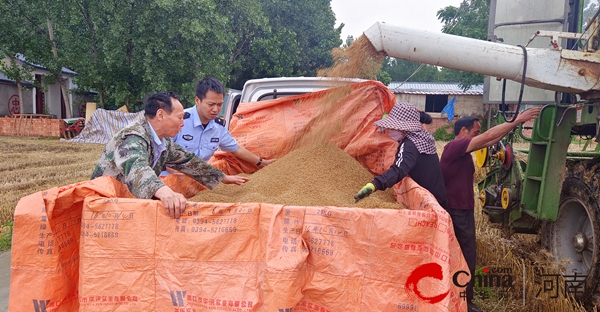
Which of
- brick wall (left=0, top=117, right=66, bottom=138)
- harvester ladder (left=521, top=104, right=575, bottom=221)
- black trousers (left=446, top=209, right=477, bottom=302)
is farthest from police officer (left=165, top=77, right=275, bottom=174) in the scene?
brick wall (left=0, top=117, right=66, bottom=138)

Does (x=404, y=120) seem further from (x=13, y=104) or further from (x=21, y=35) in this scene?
(x=13, y=104)

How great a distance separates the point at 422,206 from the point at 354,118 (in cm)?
148

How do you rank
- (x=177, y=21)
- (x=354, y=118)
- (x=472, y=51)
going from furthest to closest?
(x=177, y=21) < (x=354, y=118) < (x=472, y=51)

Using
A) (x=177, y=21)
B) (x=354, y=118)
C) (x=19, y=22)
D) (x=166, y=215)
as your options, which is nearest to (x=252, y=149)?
(x=354, y=118)

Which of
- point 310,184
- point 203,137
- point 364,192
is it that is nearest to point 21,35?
point 203,137

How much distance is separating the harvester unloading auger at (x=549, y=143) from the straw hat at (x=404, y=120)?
314mm

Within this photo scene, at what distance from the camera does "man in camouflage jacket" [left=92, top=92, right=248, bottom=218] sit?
1.98 m

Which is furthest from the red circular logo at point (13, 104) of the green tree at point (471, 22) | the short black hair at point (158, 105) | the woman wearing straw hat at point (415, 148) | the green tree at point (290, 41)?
the woman wearing straw hat at point (415, 148)

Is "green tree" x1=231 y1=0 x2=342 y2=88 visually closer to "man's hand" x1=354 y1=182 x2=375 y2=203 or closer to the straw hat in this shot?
the straw hat

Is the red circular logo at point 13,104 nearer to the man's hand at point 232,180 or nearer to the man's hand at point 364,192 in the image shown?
the man's hand at point 232,180

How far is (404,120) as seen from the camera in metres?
2.66

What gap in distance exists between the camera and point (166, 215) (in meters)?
1.83

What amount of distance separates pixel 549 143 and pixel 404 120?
3.91 feet

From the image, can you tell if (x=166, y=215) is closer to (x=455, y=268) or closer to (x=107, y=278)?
(x=107, y=278)
